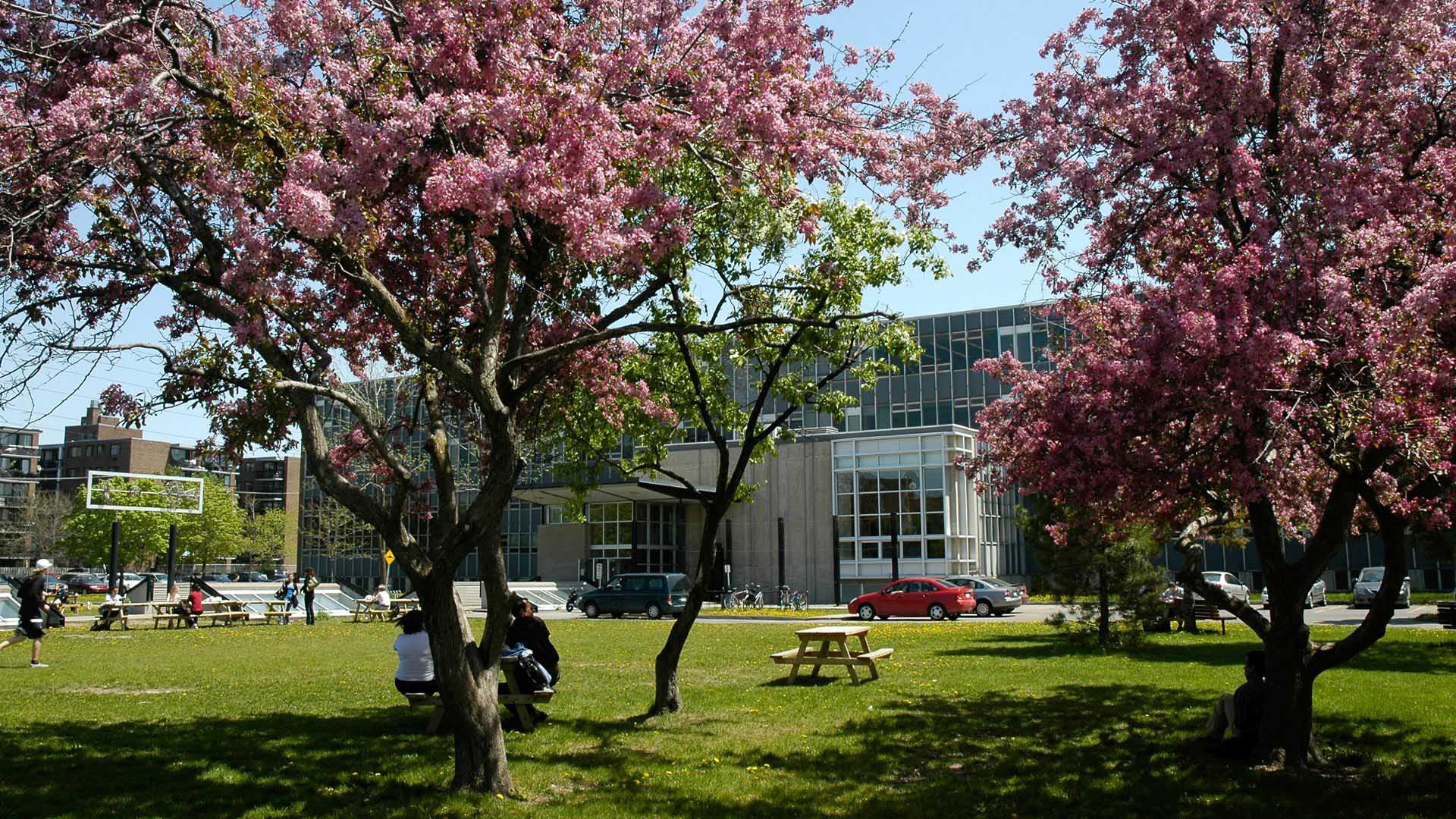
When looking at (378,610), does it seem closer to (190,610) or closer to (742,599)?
(190,610)

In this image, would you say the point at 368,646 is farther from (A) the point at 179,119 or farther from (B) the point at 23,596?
(A) the point at 179,119

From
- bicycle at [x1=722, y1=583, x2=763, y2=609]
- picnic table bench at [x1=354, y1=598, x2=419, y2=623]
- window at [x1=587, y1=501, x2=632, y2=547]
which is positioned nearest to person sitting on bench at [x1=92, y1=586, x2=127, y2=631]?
picnic table bench at [x1=354, y1=598, x2=419, y2=623]

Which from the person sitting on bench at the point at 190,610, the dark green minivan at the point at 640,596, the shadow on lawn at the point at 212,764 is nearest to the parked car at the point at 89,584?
the person sitting on bench at the point at 190,610

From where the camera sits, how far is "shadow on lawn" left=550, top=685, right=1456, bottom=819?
716 centimetres

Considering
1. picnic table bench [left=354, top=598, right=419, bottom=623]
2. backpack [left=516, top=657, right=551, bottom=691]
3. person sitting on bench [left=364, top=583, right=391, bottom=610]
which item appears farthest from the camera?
person sitting on bench [left=364, top=583, right=391, bottom=610]

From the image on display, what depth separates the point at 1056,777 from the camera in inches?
323

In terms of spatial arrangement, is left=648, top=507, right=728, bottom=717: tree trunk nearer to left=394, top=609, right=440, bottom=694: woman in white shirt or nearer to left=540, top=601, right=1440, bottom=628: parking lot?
left=394, top=609, right=440, bottom=694: woman in white shirt

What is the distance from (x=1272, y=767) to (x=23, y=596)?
56.8ft

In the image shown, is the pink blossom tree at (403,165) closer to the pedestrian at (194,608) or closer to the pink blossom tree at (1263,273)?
the pink blossom tree at (1263,273)

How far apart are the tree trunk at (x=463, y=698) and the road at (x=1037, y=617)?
22068mm

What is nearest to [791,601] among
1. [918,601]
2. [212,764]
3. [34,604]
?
[918,601]

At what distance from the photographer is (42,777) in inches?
309

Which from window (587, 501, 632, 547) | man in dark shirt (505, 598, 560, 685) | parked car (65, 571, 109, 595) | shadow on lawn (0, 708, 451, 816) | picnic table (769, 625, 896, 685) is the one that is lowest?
parked car (65, 571, 109, 595)

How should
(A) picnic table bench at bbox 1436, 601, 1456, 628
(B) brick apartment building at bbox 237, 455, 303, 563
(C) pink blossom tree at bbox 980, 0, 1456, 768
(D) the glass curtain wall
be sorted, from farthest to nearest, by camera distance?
1. (B) brick apartment building at bbox 237, 455, 303, 563
2. (D) the glass curtain wall
3. (A) picnic table bench at bbox 1436, 601, 1456, 628
4. (C) pink blossom tree at bbox 980, 0, 1456, 768
